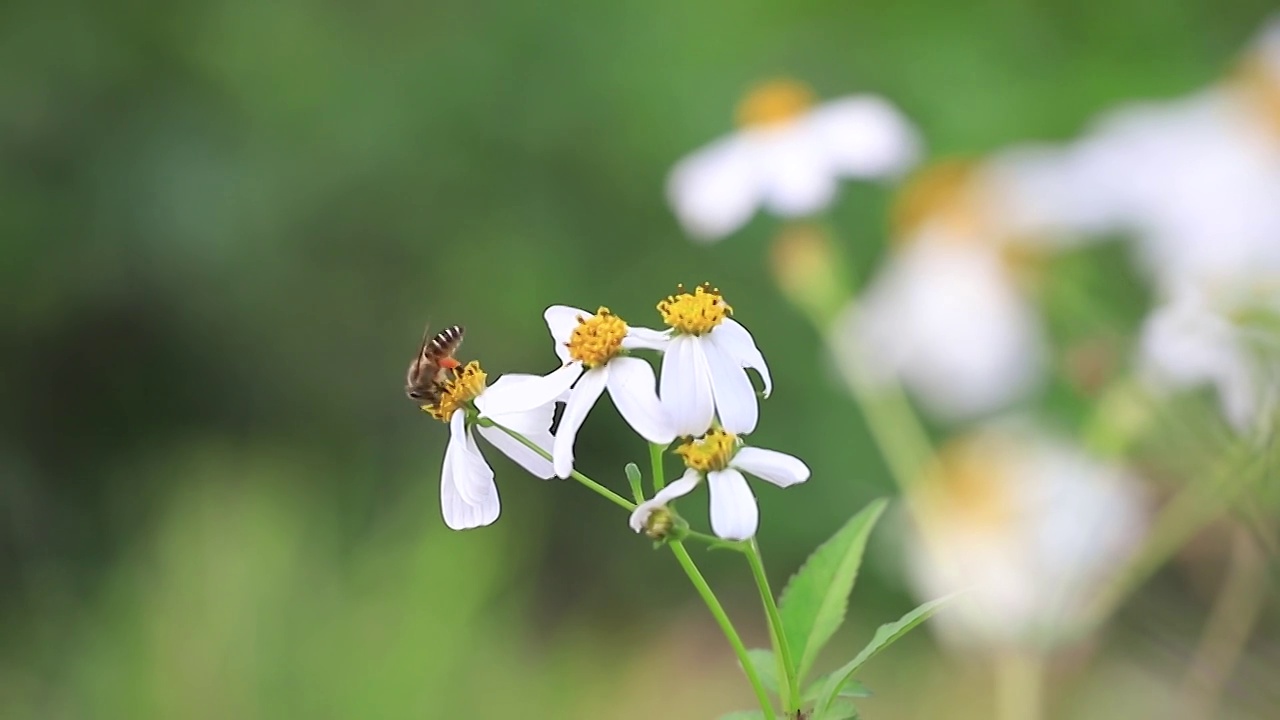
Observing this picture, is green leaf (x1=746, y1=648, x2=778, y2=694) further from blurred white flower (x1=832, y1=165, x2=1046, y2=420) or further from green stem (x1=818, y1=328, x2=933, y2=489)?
blurred white flower (x1=832, y1=165, x2=1046, y2=420)

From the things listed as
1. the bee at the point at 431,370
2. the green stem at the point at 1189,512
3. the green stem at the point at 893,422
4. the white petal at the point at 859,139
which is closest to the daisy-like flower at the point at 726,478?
the bee at the point at 431,370

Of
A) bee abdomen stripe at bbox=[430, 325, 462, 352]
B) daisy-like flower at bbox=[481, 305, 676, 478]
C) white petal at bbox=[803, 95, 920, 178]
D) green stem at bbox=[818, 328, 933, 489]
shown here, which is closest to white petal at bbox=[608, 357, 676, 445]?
daisy-like flower at bbox=[481, 305, 676, 478]

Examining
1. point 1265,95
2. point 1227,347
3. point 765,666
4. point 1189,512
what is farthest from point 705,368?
point 1265,95

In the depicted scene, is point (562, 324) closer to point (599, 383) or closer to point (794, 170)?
point (599, 383)

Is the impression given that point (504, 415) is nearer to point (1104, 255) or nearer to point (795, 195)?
point (795, 195)

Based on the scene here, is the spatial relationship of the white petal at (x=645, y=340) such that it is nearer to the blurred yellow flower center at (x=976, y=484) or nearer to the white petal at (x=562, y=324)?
the white petal at (x=562, y=324)

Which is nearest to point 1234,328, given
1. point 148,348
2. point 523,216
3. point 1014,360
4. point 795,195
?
point 795,195
